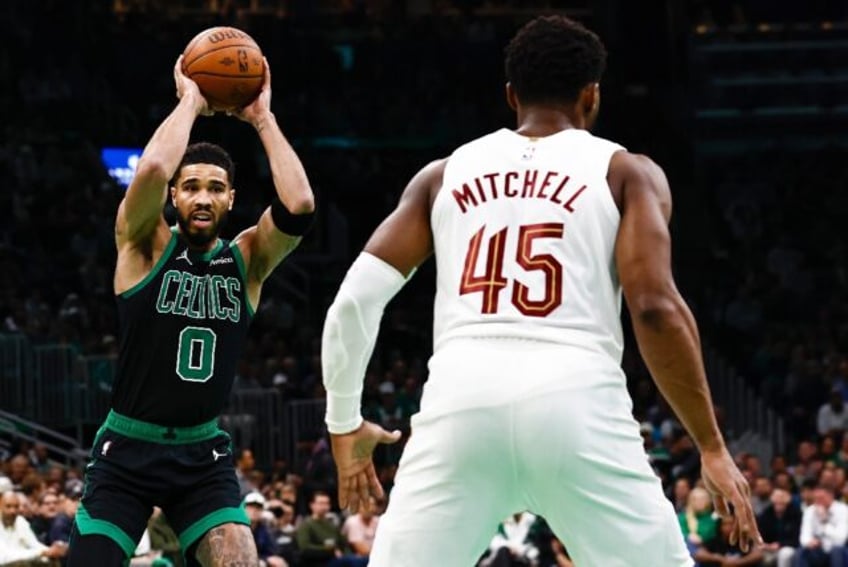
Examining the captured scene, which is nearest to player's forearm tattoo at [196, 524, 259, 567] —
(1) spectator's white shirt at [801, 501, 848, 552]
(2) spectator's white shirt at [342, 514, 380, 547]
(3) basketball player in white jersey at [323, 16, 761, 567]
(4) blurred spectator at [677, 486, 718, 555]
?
(3) basketball player in white jersey at [323, 16, 761, 567]

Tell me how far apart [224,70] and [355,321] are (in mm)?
2822

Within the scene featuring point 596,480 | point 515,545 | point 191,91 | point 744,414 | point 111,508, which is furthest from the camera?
point 744,414

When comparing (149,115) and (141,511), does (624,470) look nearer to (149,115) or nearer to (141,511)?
(141,511)

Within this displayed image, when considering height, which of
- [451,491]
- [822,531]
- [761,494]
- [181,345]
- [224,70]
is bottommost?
[822,531]

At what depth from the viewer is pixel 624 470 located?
5320 mm

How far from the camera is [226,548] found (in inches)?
295

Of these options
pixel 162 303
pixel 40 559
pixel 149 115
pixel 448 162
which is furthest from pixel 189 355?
pixel 149 115

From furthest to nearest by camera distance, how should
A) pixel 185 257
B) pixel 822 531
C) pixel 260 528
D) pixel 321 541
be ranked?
pixel 822 531 → pixel 321 541 → pixel 260 528 → pixel 185 257

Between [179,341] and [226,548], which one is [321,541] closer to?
[179,341]

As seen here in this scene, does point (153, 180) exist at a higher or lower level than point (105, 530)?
higher

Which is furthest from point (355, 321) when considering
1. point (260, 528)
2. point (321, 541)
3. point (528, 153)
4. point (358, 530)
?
point (358, 530)

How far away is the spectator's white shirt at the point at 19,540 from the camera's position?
629 inches

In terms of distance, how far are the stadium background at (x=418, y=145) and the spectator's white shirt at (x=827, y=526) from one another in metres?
4.18

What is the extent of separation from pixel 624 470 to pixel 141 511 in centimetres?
283
